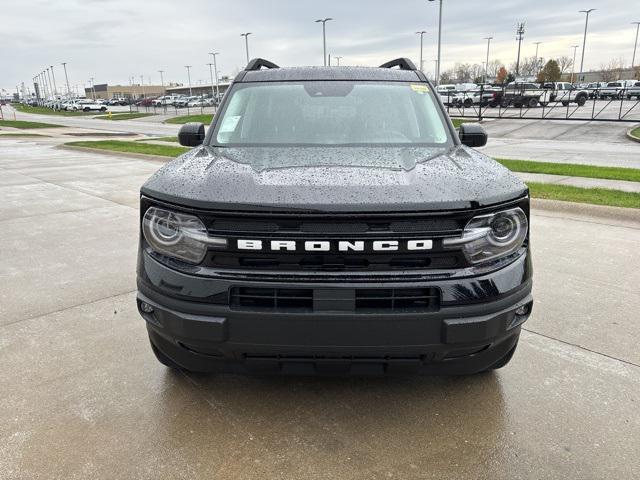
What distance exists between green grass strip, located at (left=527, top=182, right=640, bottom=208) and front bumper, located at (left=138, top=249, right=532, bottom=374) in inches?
220

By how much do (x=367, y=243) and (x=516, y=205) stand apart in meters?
0.74

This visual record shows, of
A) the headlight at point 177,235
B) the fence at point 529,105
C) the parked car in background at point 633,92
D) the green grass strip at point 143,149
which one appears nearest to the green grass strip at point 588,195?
the headlight at point 177,235

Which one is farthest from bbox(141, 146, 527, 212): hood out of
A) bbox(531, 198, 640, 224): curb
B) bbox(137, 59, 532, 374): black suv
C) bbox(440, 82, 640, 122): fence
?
bbox(440, 82, 640, 122): fence

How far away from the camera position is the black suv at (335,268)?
6.91 feet

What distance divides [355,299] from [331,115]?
1738 millimetres

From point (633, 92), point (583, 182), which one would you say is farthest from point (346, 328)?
point (633, 92)

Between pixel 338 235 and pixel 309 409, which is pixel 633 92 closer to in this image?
pixel 309 409

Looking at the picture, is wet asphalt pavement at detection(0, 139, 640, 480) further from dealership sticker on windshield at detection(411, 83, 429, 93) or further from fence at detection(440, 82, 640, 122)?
fence at detection(440, 82, 640, 122)

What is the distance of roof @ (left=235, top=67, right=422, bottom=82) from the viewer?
383cm

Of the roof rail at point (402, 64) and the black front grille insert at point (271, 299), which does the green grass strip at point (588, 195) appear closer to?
the roof rail at point (402, 64)

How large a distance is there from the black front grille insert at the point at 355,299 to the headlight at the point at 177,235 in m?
0.24

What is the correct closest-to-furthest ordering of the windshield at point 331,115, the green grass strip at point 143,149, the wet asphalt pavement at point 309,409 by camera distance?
the wet asphalt pavement at point 309,409 → the windshield at point 331,115 → the green grass strip at point 143,149

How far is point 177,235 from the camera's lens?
2256 mm

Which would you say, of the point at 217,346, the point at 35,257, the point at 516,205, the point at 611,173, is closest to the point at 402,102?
the point at 516,205
